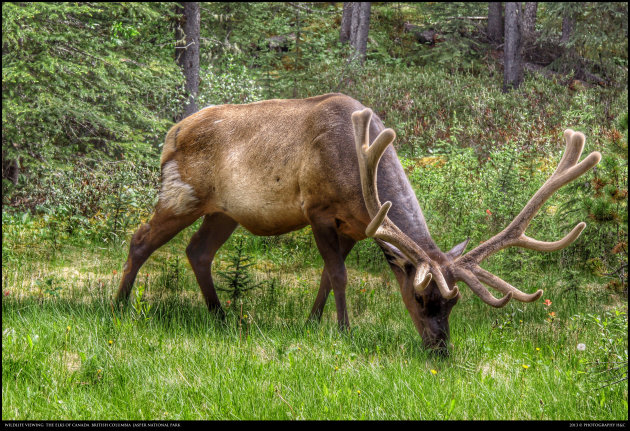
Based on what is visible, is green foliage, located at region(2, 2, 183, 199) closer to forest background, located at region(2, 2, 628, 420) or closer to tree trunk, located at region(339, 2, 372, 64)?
forest background, located at region(2, 2, 628, 420)

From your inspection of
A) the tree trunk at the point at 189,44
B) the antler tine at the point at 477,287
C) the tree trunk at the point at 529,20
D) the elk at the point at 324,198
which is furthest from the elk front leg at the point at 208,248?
the tree trunk at the point at 529,20

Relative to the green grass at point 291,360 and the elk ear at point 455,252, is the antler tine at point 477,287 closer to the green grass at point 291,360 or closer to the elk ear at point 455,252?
the elk ear at point 455,252

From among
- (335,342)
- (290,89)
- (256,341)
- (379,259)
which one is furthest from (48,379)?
(290,89)

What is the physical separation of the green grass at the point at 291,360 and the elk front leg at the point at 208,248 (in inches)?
8.7

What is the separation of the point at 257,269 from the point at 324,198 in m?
2.64

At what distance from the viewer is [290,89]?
1595cm

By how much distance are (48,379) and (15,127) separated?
5.05 meters

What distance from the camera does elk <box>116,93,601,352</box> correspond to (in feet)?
15.4

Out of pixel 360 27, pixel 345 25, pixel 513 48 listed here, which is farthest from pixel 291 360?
pixel 345 25

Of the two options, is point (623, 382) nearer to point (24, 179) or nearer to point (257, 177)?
point (257, 177)

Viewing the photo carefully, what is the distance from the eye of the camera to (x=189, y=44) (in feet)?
36.5

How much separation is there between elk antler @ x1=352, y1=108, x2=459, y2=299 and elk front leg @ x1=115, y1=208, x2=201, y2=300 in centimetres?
211

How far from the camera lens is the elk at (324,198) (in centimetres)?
468

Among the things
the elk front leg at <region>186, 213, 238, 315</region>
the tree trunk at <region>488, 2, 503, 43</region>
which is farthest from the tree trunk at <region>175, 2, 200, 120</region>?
the tree trunk at <region>488, 2, 503, 43</region>
